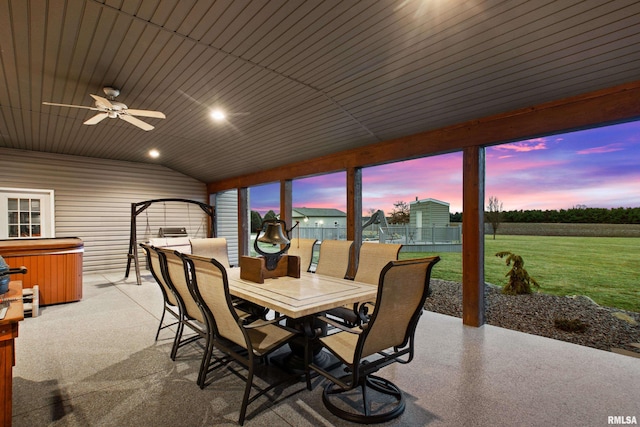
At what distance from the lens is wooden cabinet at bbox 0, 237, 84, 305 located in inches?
185

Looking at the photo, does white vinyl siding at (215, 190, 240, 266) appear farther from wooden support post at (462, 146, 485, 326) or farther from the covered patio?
wooden support post at (462, 146, 485, 326)

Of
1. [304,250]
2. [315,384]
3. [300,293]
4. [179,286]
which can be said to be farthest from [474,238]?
[179,286]

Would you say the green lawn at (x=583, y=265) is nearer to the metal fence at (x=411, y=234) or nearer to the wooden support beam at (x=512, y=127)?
the metal fence at (x=411, y=234)

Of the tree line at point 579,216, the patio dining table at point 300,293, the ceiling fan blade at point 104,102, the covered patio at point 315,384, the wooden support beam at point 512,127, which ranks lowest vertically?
the covered patio at point 315,384

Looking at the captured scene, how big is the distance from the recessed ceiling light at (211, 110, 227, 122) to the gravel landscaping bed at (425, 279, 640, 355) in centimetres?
397

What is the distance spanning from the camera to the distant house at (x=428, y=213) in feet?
21.8

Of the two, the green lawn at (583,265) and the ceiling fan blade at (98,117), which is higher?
the ceiling fan blade at (98,117)

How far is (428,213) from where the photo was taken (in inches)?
273

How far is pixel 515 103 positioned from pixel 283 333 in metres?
3.40

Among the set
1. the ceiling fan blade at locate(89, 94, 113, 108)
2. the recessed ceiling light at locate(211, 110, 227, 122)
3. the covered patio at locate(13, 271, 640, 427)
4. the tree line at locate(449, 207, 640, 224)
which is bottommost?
the covered patio at locate(13, 271, 640, 427)

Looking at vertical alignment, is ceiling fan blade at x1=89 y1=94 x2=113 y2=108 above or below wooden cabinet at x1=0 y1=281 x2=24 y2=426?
above

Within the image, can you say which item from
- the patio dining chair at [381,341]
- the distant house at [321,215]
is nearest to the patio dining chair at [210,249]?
the patio dining chair at [381,341]

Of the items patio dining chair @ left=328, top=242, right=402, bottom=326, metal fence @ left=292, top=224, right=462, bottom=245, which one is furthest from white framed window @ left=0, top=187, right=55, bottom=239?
patio dining chair @ left=328, top=242, right=402, bottom=326

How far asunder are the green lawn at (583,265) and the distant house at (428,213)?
151 centimetres
